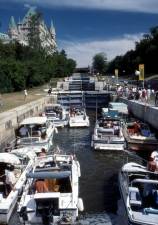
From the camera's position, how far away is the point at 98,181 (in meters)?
26.8

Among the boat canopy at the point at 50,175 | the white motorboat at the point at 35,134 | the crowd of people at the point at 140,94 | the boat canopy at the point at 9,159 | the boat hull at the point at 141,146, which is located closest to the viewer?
the boat canopy at the point at 50,175

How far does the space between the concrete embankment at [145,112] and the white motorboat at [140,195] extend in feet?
71.7

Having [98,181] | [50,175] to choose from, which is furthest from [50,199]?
[98,181]

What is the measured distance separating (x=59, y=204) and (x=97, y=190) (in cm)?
623

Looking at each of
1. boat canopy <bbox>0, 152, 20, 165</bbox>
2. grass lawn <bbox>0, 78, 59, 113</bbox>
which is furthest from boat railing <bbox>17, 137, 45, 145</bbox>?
grass lawn <bbox>0, 78, 59, 113</bbox>

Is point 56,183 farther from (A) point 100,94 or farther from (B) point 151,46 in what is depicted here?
(B) point 151,46

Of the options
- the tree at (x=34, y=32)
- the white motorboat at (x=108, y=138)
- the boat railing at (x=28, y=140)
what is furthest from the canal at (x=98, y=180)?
the tree at (x=34, y=32)

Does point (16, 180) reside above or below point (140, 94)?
below

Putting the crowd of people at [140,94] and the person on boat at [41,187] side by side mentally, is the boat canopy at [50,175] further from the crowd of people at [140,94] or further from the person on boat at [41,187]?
the crowd of people at [140,94]

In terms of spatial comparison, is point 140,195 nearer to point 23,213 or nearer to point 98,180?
point 23,213

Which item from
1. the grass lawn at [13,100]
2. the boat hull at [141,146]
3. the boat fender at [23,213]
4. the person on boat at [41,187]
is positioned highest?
the grass lawn at [13,100]

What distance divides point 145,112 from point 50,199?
33.4 metres

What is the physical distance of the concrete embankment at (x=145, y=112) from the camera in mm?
45209

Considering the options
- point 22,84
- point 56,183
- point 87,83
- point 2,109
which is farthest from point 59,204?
point 87,83
